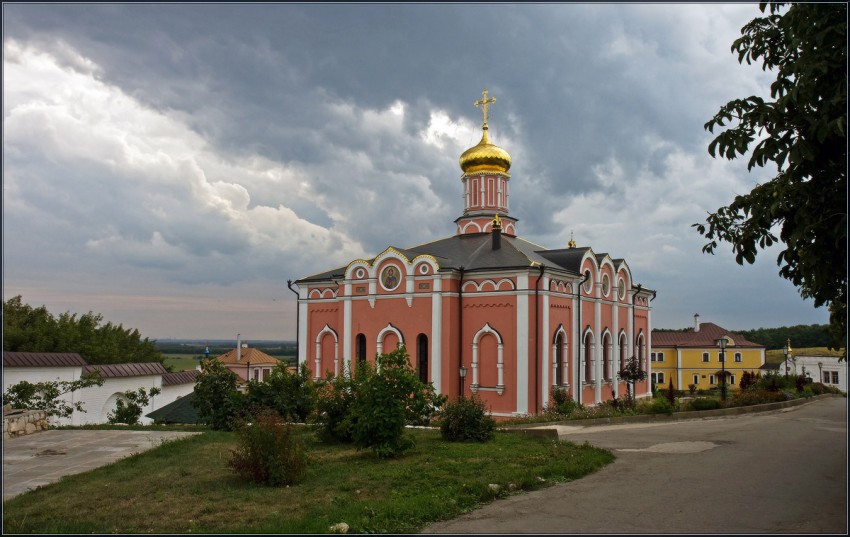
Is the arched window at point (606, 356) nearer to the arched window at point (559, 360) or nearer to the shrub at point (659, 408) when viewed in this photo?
the arched window at point (559, 360)

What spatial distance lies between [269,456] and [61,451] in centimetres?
520

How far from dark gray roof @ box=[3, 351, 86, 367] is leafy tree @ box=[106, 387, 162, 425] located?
6.74 feet

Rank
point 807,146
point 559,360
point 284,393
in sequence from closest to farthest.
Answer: point 807,146 < point 284,393 < point 559,360

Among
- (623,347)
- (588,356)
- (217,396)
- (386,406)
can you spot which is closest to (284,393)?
(217,396)

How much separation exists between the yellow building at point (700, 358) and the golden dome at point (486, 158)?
1083 inches

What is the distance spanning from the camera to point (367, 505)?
718 cm

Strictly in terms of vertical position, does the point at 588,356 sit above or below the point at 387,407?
above

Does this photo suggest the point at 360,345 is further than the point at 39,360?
Yes

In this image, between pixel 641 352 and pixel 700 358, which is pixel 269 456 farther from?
pixel 700 358

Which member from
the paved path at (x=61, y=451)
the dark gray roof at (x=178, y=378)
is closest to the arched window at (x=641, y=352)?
the dark gray roof at (x=178, y=378)

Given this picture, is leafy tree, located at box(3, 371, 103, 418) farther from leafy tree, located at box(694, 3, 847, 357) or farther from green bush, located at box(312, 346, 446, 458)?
Answer: leafy tree, located at box(694, 3, 847, 357)

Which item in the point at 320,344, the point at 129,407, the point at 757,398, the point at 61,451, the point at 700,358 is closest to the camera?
the point at 61,451

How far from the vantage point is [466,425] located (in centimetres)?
1215

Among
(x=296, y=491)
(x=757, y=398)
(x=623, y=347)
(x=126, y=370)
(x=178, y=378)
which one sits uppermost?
(x=623, y=347)
